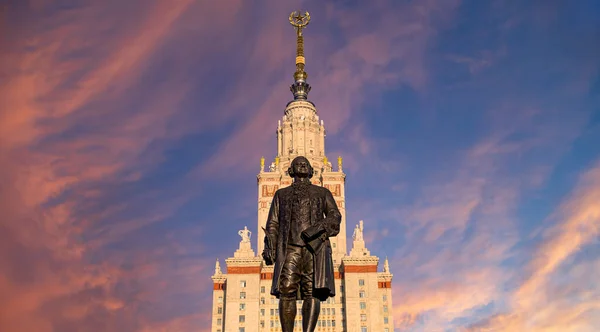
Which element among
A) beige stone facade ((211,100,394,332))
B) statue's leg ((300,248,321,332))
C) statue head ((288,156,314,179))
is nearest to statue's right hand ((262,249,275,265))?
statue's leg ((300,248,321,332))

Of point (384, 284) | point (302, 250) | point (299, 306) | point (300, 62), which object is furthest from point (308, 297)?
point (300, 62)

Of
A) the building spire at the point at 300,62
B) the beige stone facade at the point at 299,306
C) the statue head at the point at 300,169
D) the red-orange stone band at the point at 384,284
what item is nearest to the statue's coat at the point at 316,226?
the statue head at the point at 300,169

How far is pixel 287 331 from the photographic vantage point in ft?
56.6

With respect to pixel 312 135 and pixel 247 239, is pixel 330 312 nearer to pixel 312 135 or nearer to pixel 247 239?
pixel 247 239

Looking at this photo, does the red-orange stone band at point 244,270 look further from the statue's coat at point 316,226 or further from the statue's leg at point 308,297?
the statue's leg at point 308,297

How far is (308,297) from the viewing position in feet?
58.2

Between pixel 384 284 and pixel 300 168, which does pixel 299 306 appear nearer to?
pixel 384 284

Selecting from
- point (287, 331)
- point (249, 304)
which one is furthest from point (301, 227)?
point (249, 304)

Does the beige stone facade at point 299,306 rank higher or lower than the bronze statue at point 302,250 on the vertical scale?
higher

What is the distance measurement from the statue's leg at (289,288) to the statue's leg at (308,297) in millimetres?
192

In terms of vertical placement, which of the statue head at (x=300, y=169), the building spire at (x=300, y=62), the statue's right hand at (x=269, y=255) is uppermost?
the building spire at (x=300, y=62)

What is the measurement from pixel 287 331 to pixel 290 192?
4.30 meters

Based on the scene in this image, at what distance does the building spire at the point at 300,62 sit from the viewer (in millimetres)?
157125

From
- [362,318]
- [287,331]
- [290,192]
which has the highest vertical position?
[362,318]
